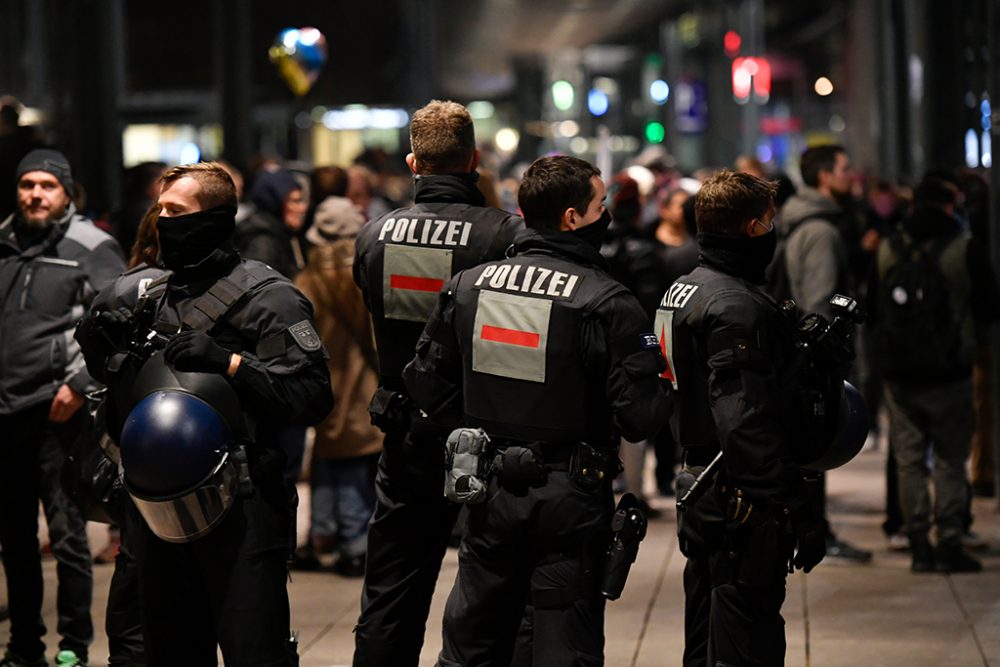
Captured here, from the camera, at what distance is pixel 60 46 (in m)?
16.6

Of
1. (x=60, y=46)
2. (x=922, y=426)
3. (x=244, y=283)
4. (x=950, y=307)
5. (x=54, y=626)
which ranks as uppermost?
(x=60, y=46)

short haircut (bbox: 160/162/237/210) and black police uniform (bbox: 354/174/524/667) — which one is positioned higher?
short haircut (bbox: 160/162/237/210)

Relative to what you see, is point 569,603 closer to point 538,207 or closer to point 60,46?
point 538,207

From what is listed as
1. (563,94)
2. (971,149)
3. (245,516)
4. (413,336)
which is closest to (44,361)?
(413,336)

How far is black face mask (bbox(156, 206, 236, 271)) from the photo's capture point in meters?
5.69

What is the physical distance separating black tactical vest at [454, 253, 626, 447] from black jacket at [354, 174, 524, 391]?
73 centimetres

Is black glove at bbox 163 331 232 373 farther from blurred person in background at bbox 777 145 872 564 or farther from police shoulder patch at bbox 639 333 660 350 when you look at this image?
blurred person in background at bbox 777 145 872 564

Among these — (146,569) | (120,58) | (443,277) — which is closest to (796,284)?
(443,277)

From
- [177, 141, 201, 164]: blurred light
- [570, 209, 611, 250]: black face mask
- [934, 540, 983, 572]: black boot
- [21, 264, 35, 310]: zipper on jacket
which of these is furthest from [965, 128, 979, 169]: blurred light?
[570, 209, 611, 250]: black face mask

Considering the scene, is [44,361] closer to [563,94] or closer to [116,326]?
[116,326]

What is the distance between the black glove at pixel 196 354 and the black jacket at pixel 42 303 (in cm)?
271

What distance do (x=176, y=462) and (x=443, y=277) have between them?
5.11 ft

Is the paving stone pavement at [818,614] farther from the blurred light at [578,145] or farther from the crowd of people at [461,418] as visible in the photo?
the blurred light at [578,145]

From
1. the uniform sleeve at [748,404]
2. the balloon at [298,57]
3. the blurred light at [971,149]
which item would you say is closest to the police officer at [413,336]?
the uniform sleeve at [748,404]
